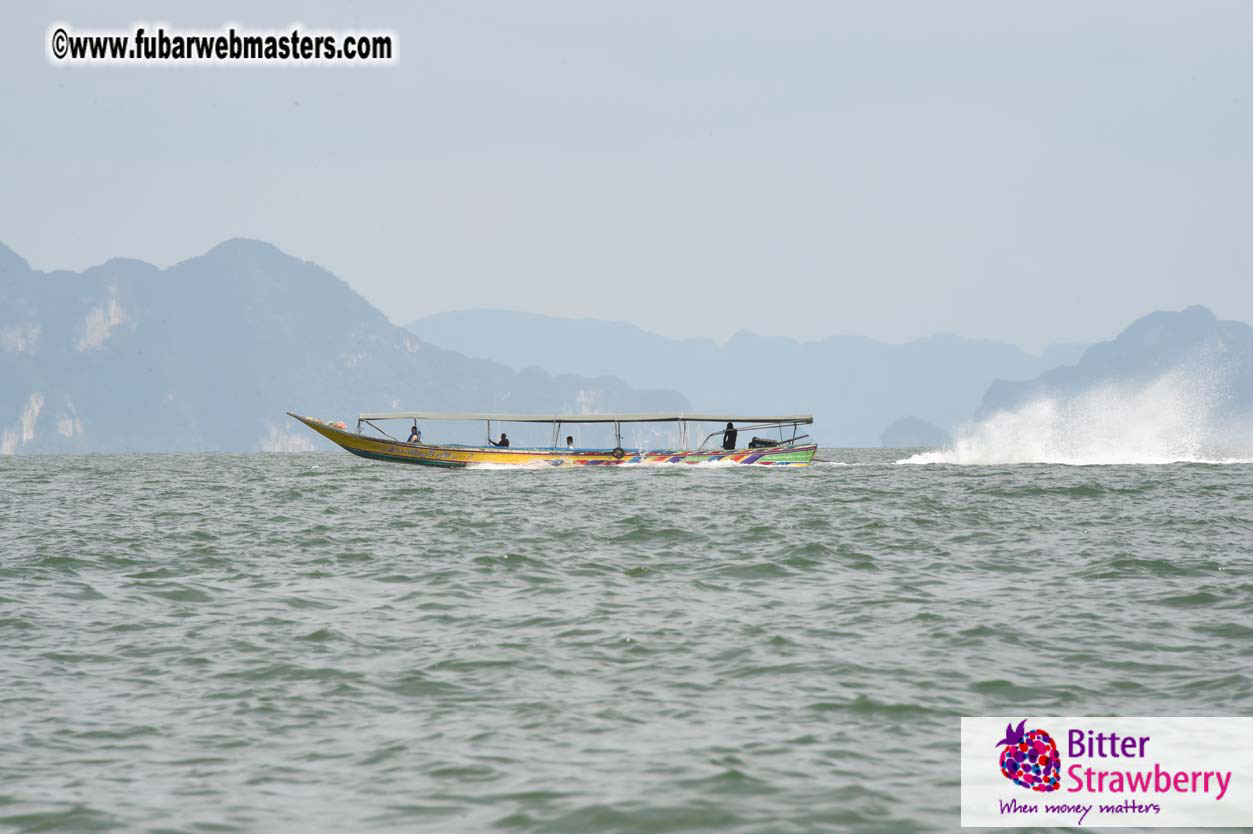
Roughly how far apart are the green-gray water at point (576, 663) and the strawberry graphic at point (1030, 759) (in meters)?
0.54

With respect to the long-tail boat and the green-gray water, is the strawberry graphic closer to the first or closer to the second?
the green-gray water

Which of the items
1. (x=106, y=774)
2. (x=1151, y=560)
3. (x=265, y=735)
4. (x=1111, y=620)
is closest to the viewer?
(x=106, y=774)

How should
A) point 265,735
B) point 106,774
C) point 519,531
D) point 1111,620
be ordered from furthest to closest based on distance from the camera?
point 519,531 < point 1111,620 < point 265,735 < point 106,774

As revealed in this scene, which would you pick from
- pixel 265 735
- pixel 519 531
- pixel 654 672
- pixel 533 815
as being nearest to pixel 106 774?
pixel 265 735

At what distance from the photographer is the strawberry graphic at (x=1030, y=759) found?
36.0 ft

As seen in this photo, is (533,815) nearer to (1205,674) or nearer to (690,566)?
(1205,674)

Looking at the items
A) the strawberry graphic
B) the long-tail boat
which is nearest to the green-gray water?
the strawberry graphic

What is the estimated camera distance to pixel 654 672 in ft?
47.6

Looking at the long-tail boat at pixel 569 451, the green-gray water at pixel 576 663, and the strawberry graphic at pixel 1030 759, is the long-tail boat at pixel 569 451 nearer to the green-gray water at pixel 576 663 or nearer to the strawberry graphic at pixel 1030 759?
the green-gray water at pixel 576 663

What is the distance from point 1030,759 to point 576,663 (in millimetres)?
5587

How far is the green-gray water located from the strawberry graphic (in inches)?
21.4

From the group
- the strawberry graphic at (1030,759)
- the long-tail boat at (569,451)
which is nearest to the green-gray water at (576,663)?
the strawberry graphic at (1030,759)

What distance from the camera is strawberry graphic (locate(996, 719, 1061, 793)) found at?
10969 millimetres

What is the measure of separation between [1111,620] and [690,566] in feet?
26.6
